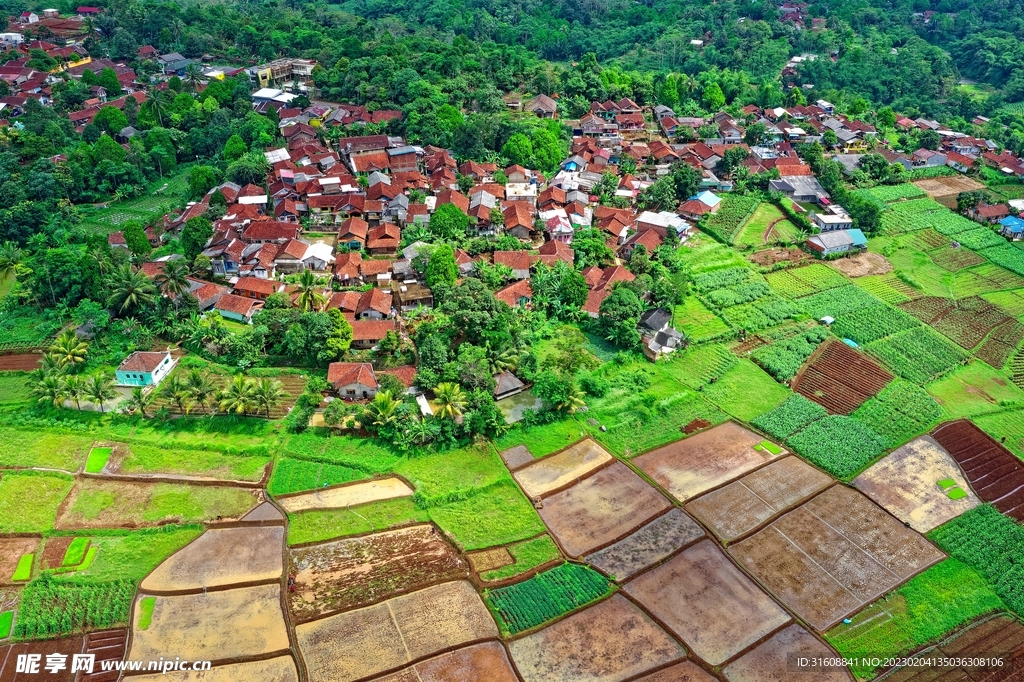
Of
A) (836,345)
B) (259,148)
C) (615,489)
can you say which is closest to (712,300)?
(836,345)

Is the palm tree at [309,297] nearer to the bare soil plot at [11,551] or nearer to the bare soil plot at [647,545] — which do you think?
the bare soil plot at [11,551]

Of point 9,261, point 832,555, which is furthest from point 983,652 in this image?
point 9,261

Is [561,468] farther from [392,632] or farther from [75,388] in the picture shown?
[75,388]

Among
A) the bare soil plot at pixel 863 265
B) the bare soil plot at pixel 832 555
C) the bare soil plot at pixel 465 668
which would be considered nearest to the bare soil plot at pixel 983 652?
the bare soil plot at pixel 832 555

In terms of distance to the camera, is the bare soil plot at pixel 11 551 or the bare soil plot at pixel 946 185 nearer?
the bare soil plot at pixel 11 551

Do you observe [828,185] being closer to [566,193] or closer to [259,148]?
[566,193]

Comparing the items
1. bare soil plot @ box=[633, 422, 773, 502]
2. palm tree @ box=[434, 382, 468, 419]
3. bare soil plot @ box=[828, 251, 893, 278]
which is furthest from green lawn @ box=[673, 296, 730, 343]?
palm tree @ box=[434, 382, 468, 419]
